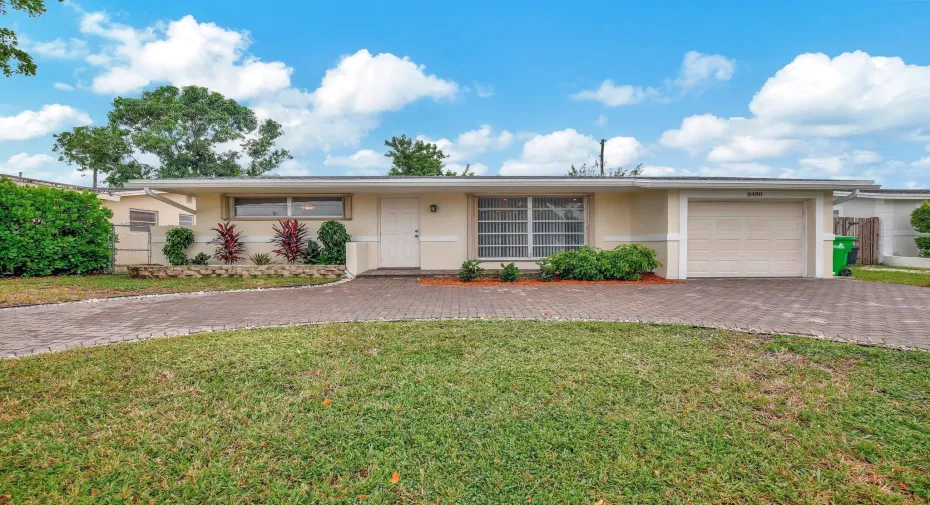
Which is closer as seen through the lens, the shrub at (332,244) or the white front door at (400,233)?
the shrub at (332,244)

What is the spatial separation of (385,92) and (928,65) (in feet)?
51.0

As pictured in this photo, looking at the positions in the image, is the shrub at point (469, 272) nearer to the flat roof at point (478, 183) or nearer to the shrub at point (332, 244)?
the flat roof at point (478, 183)

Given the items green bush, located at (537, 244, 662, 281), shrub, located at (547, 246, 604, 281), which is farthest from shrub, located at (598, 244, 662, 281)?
shrub, located at (547, 246, 604, 281)

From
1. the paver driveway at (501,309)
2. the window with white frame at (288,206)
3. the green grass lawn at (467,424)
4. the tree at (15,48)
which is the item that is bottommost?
the green grass lawn at (467,424)

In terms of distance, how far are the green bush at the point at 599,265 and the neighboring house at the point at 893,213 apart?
11.3 metres

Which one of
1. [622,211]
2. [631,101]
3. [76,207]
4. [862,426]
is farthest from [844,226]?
[76,207]

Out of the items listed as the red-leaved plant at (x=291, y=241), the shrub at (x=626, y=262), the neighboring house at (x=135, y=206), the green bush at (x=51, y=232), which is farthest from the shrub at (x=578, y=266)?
the green bush at (x=51, y=232)

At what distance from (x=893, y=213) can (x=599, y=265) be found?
562 inches

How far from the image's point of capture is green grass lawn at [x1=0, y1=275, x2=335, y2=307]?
7312 mm

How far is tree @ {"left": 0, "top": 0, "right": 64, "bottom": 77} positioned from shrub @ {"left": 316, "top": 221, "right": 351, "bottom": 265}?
644cm

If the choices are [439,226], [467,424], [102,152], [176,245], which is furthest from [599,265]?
[102,152]

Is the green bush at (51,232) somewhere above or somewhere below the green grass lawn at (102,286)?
above

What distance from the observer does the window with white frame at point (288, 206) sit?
11.6 meters

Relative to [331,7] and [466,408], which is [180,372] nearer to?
A: [466,408]
